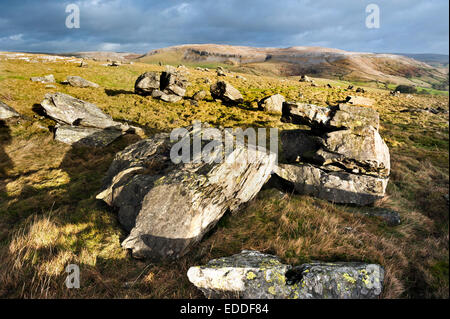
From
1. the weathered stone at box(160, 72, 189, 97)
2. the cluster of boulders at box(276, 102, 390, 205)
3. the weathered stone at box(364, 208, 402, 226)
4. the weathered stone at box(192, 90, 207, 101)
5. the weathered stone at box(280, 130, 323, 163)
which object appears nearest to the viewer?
the weathered stone at box(364, 208, 402, 226)

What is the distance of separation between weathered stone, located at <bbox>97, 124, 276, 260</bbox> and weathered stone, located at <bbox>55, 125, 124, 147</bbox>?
26.5 feet

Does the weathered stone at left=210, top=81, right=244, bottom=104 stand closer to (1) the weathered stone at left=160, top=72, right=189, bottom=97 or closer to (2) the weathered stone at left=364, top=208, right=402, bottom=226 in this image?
(1) the weathered stone at left=160, top=72, right=189, bottom=97

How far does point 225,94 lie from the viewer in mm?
28547

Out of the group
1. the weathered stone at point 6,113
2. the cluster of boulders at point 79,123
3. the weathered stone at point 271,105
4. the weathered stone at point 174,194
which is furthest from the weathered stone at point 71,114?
the weathered stone at point 271,105

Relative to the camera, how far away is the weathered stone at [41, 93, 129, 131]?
660 inches

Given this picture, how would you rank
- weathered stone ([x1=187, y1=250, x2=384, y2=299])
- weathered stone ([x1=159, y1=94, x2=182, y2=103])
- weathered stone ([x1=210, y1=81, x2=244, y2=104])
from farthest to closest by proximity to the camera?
1. weathered stone ([x1=210, y1=81, x2=244, y2=104])
2. weathered stone ([x1=159, y1=94, x2=182, y2=103])
3. weathered stone ([x1=187, y1=250, x2=384, y2=299])

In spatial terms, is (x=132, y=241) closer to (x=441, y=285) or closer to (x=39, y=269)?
(x=39, y=269)

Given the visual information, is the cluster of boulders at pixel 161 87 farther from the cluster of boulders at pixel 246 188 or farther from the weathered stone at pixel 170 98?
the cluster of boulders at pixel 246 188

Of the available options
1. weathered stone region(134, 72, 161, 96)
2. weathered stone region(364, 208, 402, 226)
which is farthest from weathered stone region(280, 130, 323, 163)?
weathered stone region(134, 72, 161, 96)

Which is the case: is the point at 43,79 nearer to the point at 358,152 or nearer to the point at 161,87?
the point at 161,87

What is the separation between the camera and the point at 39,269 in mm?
4688
